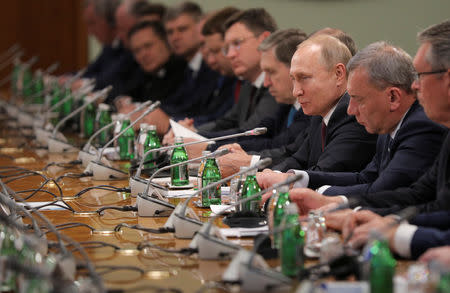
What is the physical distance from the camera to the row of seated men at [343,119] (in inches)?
98.1

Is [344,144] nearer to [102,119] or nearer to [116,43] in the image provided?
[102,119]

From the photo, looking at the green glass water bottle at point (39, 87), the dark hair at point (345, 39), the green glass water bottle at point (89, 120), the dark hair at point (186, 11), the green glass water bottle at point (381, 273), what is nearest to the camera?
the green glass water bottle at point (381, 273)

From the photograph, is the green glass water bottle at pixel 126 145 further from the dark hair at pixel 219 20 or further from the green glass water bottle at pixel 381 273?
the green glass water bottle at pixel 381 273

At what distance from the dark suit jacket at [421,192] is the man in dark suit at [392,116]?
110mm

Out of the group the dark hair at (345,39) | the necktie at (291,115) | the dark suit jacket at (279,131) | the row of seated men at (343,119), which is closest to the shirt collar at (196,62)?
the row of seated men at (343,119)

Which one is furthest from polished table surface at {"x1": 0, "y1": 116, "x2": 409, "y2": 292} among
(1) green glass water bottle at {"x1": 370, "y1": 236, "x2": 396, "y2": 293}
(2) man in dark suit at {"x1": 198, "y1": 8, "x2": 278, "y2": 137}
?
(2) man in dark suit at {"x1": 198, "y1": 8, "x2": 278, "y2": 137}

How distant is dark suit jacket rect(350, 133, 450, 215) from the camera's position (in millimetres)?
2549

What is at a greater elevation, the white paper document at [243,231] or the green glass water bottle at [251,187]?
the green glass water bottle at [251,187]

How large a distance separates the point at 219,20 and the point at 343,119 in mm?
2420

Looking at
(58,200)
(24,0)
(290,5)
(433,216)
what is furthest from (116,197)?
(24,0)

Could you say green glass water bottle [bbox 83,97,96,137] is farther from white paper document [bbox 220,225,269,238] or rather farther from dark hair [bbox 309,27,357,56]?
white paper document [bbox 220,225,269,238]

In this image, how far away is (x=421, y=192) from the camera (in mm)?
2684

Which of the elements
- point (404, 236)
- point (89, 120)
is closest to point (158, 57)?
point (89, 120)

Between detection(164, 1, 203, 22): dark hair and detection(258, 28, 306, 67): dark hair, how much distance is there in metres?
2.60
